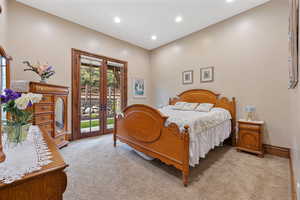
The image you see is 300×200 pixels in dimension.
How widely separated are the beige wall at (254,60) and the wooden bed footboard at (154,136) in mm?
2320

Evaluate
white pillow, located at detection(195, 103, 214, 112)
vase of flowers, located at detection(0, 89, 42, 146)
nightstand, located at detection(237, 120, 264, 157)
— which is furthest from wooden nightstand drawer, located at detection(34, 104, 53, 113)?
nightstand, located at detection(237, 120, 264, 157)

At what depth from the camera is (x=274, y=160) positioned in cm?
243

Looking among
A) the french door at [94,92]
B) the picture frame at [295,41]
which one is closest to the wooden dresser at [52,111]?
the french door at [94,92]

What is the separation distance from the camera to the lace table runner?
0.59 metres

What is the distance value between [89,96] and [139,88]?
6.34ft

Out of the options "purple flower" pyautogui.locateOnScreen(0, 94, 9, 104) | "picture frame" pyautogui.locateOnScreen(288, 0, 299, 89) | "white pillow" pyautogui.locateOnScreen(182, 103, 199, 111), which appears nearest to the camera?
"purple flower" pyautogui.locateOnScreen(0, 94, 9, 104)

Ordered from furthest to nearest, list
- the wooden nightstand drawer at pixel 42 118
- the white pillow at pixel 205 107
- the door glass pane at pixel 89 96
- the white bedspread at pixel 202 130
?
the door glass pane at pixel 89 96 → the white pillow at pixel 205 107 → the wooden nightstand drawer at pixel 42 118 → the white bedspread at pixel 202 130

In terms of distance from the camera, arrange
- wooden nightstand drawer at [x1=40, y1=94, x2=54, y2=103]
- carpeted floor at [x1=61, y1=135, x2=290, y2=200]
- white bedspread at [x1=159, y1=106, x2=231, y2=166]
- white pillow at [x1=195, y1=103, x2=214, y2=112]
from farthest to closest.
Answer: white pillow at [x1=195, y1=103, x2=214, y2=112], wooden nightstand drawer at [x1=40, y1=94, x2=54, y2=103], white bedspread at [x1=159, y1=106, x2=231, y2=166], carpeted floor at [x1=61, y1=135, x2=290, y2=200]

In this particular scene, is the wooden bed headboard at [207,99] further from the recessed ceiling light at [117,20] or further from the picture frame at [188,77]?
the recessed ceiling light at [117,20]

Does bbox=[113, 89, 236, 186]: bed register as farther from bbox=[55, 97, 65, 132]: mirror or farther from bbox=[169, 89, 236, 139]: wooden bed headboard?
bbox=[55, 97, 65, 132]: mirror

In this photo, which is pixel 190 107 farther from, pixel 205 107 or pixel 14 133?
pixel 14 133

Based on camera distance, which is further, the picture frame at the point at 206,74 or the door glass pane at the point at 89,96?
the door glass pane at the point at 89,96

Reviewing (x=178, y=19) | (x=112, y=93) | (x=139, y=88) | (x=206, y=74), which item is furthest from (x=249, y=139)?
(x=112, y=93)

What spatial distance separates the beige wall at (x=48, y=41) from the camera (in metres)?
2.82
